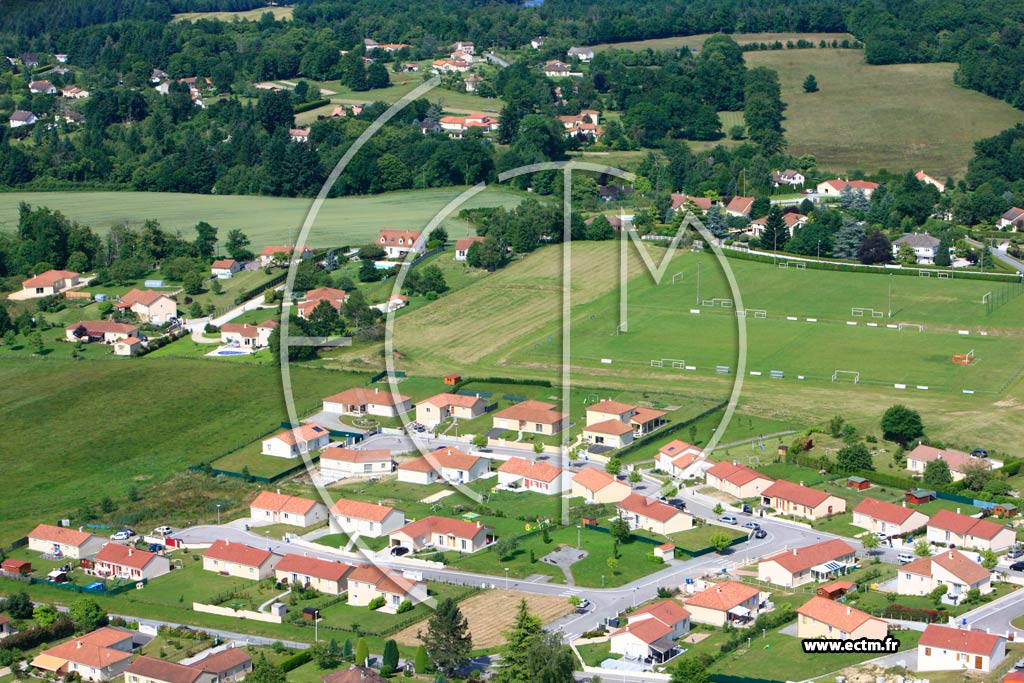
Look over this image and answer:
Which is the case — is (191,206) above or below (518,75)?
below

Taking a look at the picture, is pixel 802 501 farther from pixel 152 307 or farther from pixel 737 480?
pixel 152 307

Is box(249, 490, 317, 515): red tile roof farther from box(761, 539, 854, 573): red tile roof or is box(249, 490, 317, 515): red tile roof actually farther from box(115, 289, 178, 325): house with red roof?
box(115, 289, 178, 325): house with red roof

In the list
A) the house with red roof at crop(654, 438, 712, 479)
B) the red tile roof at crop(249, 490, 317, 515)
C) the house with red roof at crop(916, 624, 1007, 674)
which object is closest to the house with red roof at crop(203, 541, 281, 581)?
the red tile roof at crop(249, 490, 317, 515)

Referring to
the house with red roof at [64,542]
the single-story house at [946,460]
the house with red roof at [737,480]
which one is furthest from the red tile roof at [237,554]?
the single-story house at [946,460]

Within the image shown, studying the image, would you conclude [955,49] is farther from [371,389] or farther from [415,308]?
[371,389]

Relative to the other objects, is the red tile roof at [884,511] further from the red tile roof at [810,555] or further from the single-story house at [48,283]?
the single-story house at [48,283]

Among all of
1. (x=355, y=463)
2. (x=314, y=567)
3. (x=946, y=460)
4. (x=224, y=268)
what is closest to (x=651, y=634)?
(x=314, y=567)

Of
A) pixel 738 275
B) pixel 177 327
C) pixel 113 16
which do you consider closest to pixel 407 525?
pixel 177 327
